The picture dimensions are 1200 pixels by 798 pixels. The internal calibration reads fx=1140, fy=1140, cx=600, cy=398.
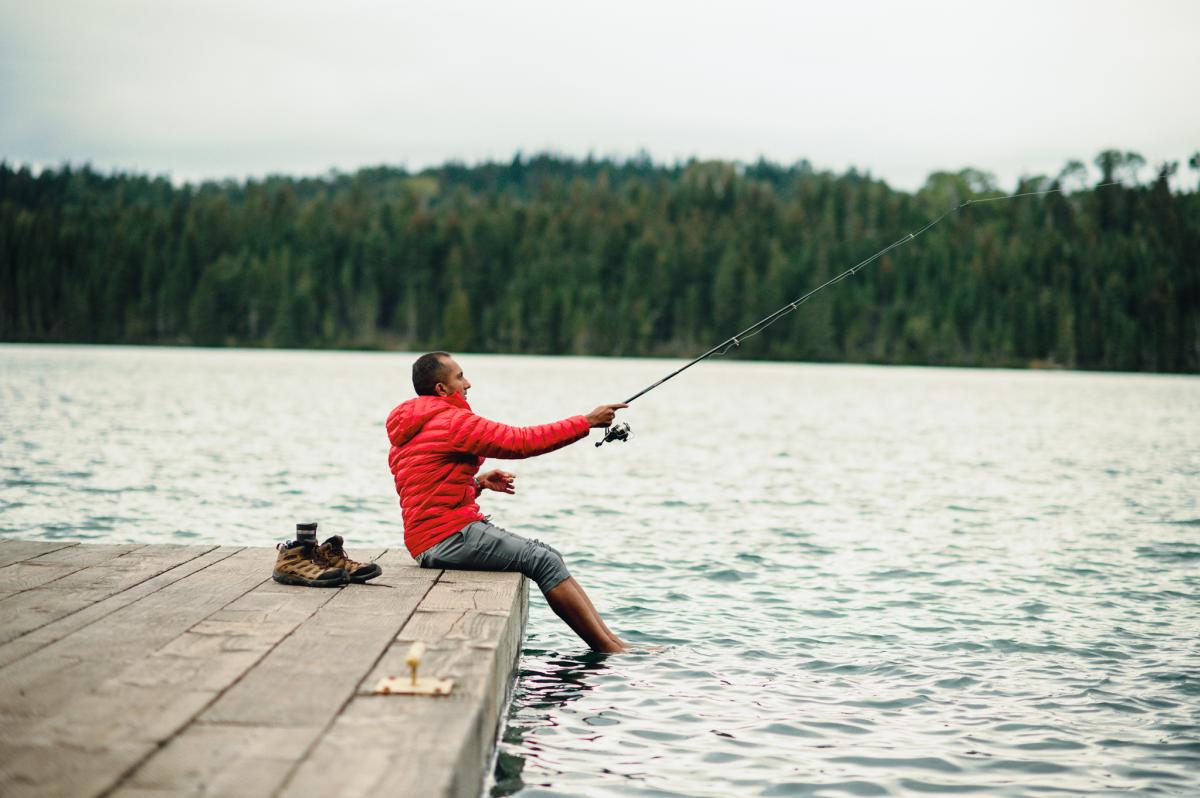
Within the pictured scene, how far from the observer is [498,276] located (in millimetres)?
149625

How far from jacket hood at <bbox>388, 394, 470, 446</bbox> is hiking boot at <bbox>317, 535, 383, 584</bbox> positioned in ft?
2.47

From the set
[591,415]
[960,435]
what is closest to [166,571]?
[591,415]

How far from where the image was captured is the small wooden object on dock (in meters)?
4.66

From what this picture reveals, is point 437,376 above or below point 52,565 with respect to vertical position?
above

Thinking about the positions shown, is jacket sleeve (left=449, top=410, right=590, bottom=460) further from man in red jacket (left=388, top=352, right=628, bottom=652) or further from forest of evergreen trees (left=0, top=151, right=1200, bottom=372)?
forest of evergreen trees (left=0, top=151, right=1200, bottom=372)

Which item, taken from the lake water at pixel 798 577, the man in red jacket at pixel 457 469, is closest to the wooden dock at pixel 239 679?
the man in red jacket at pixel 457 469

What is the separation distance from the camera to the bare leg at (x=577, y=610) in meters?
7.53

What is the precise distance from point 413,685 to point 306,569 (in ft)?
8.01

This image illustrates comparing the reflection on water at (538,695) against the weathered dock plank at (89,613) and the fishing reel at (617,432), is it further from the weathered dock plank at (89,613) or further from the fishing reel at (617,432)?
the weathered dock plank at (89,613)

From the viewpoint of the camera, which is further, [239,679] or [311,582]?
[311,582]

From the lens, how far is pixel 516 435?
6926 mm

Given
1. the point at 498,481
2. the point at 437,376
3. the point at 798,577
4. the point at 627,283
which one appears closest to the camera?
the point at 437,376

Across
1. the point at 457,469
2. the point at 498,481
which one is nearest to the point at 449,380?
the point at 457,469

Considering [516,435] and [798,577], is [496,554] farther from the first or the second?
[798,577]
